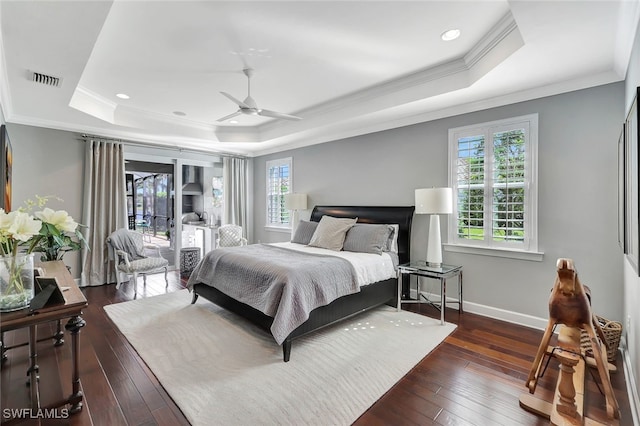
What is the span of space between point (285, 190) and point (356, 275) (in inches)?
139

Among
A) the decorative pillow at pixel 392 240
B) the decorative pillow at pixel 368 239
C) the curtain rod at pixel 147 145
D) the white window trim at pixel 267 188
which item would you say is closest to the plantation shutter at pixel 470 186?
the decorative pillow at pixel 392 240

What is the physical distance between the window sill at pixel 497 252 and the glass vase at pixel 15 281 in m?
3.94

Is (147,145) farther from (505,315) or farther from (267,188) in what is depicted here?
(505,315)

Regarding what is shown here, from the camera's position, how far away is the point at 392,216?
4.28 metres

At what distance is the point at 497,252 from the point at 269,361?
275 cm

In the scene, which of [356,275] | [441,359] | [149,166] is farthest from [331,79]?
[149,166]

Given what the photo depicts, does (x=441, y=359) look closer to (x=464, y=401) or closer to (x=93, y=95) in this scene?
(x=464, y=401)

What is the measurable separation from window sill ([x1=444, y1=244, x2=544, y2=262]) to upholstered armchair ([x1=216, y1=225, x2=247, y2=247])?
12.3ft

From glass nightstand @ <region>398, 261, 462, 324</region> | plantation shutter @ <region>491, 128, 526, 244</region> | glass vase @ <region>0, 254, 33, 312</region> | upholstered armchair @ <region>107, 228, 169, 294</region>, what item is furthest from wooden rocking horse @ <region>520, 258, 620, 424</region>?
upholstered armchair @ <region>107, 228, 169, 294</region>

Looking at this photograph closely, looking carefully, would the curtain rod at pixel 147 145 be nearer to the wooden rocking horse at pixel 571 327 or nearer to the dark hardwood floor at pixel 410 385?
the dark hardwood floor at pixel 410 385

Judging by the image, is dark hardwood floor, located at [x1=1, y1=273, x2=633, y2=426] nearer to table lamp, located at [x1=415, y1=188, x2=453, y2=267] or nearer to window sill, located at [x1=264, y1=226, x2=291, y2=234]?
table lamp, located at [x1=415, y1=188, x2=453, y2=267]

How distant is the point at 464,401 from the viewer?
6.70 ft

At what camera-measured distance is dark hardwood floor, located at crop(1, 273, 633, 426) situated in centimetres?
→ 189

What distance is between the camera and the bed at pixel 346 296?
2.78 meters
